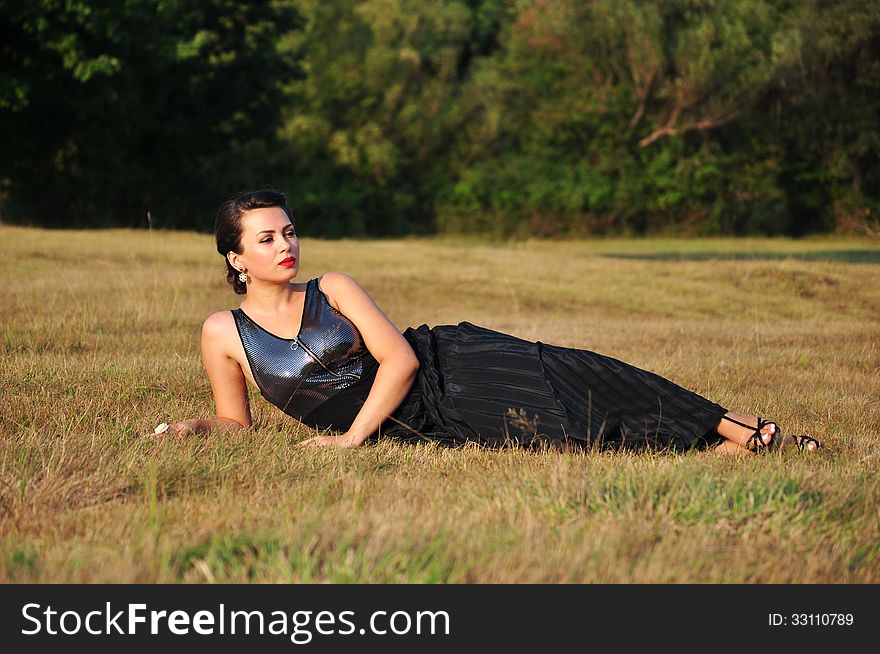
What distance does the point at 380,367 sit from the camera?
5.04m

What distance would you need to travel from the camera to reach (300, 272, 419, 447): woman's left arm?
16.5 ft

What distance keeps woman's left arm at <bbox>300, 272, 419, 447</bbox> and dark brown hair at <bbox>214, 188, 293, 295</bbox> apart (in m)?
0.53

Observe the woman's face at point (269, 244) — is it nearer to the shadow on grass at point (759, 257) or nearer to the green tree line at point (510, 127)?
the shadow on grass at point (759, 257)

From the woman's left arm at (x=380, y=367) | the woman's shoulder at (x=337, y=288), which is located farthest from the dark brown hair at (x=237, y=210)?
the woman's left arm at (x=380, y=367)

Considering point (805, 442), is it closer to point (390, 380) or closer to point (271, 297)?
point (390, 380)

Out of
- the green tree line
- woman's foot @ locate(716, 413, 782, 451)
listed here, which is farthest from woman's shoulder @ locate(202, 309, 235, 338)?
the green tree line

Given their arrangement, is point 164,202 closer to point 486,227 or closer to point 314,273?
point 486,227

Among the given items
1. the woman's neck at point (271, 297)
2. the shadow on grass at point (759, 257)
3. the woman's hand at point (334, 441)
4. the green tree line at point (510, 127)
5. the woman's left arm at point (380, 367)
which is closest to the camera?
the woman's hand at point (334, 441)

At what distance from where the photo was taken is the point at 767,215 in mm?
39531

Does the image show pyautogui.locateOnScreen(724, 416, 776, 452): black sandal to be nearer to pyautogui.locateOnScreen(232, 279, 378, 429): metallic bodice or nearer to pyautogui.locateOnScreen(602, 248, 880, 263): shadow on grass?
pyautogui.locateOnScreen(232, 279, 378, 429): metallic bodice

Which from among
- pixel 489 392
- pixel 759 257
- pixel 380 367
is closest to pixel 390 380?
pixel 380 367

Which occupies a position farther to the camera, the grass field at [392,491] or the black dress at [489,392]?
the black dress at [489,392]

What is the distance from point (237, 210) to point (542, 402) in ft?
5.67

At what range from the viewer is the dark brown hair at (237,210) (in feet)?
16.6
